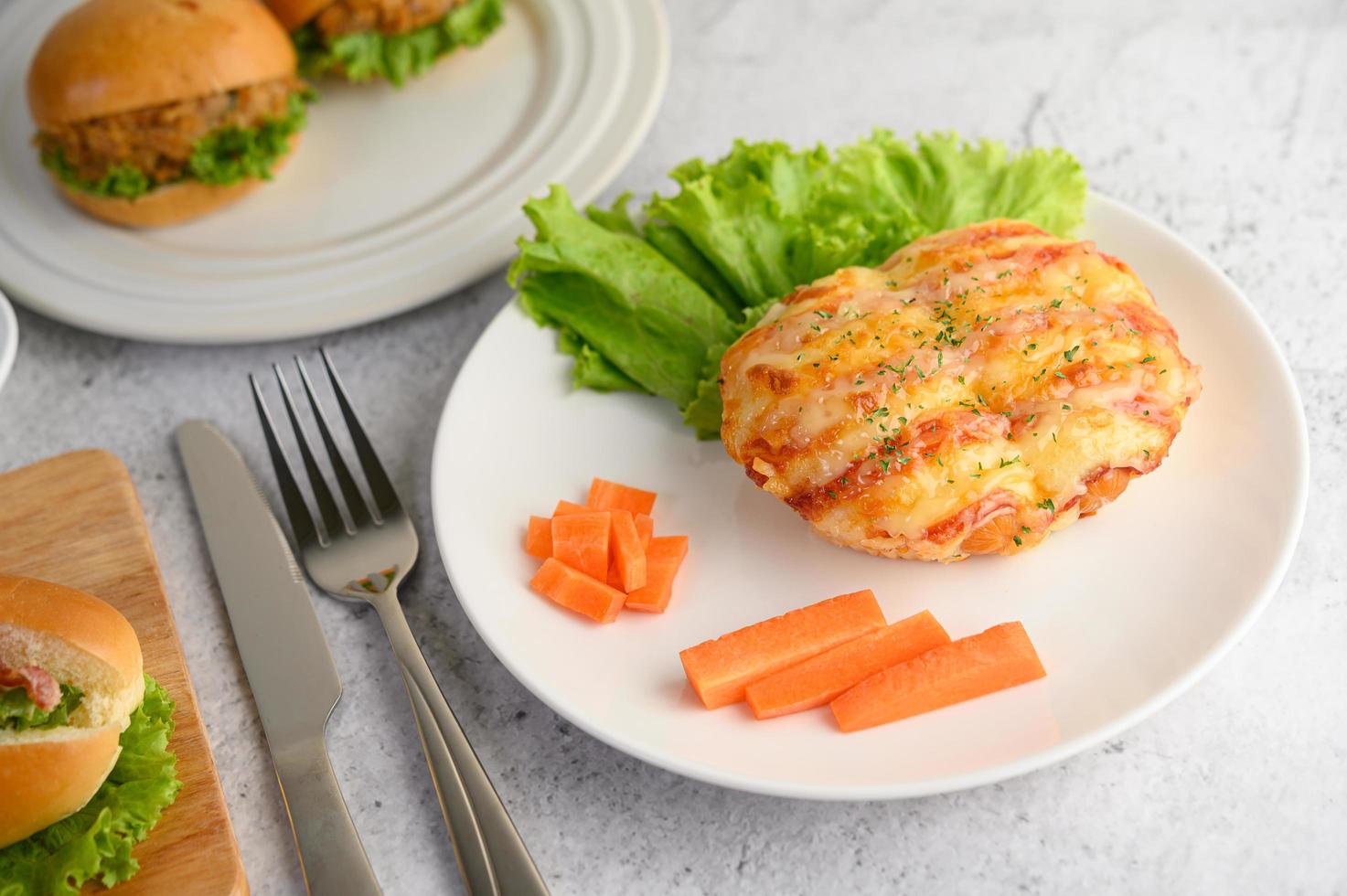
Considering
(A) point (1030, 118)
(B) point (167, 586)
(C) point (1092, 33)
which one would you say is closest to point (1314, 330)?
(A) point (1030, 118)

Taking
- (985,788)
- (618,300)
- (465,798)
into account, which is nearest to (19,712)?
(465,798)

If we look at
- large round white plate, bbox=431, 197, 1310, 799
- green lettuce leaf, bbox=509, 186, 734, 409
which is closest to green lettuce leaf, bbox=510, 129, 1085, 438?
green lettuce leaf, bbox=509, 186, 734, 409

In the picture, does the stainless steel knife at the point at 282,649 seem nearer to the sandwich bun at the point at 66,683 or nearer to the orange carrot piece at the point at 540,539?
the sandwich bun at the point at 66,683

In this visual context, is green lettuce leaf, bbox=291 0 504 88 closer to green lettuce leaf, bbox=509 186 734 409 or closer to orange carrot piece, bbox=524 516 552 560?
green lettuce leaf, bbox=509 186 734 409

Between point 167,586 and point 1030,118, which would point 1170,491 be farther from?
point 167,586

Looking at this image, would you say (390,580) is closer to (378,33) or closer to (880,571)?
(880,571)

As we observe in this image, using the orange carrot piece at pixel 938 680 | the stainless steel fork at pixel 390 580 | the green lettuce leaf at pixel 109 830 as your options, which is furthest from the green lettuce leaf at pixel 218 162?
the orange carrot piece at pixel 938 680
